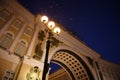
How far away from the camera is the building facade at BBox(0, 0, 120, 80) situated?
10609 millimetres

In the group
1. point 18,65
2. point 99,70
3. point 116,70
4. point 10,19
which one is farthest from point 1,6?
point 116,70

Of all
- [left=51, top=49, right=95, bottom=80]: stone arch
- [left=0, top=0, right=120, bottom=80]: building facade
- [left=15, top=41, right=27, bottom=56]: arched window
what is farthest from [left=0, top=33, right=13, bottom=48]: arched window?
[left=51, top=49, right=95, bottom=80]: stone arch

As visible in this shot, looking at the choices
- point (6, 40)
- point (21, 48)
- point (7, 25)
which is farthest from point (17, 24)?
point (21, 48)

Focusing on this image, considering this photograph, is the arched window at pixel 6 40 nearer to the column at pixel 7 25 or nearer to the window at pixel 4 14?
the column at pixel 7 25

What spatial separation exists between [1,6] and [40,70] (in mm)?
8445

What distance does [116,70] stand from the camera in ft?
82.9

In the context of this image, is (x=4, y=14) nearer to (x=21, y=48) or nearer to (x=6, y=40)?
(x=6, y=40)

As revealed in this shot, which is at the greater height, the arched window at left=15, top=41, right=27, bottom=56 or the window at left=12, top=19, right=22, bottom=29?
the window at left=12, top=19, right=22, bottom=29

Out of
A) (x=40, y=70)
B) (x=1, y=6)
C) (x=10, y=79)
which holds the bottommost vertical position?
(x=10, y=79)

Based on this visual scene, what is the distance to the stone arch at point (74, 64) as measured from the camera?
63.3ft

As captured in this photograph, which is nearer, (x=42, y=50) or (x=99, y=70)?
(x=42, y=50)

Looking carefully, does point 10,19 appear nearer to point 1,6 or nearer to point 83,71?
point 1,6

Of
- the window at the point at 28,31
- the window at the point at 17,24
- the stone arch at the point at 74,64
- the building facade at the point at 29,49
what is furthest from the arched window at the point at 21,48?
the stone arch at the point at 74,64

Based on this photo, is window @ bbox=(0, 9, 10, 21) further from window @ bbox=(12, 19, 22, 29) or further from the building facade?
window @ bbox=(12, 19, 22, 29)
